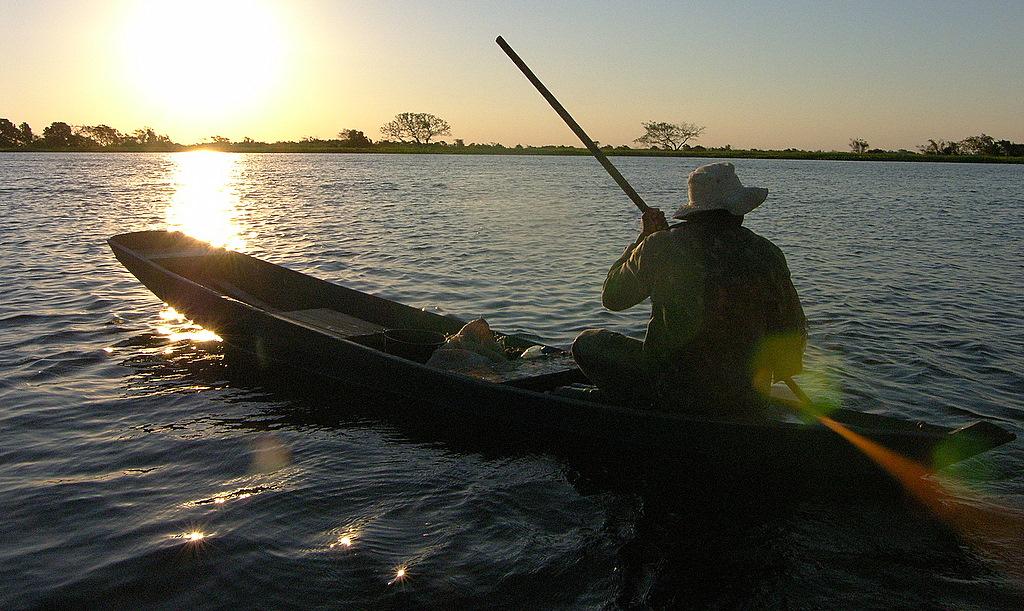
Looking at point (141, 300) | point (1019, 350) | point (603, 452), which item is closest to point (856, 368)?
point (1019, 350)

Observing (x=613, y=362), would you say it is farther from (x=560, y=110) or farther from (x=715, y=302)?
(x=560, y=110)

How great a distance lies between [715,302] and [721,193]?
2.12 feet

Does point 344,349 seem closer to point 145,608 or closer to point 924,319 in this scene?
point 145,608

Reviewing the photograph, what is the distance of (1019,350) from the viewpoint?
894 cm

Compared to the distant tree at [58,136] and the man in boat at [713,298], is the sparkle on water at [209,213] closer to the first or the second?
the man in boat at [713,298]

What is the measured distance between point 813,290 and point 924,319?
248 cm

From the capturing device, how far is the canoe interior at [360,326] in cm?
493

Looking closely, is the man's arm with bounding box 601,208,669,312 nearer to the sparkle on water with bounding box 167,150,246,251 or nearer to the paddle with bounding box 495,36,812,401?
the paddle with bounding box 495,36,812,401

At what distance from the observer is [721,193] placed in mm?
4484

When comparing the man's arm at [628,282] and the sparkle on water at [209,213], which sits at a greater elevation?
the man's arm at [628,282]

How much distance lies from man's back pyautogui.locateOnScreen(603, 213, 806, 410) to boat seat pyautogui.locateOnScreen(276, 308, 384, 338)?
452cm

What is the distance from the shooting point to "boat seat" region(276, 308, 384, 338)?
8.74m

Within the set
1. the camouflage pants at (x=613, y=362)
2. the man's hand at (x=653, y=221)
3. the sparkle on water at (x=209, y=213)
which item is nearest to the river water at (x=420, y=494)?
the camouflage pants at (x=613, y=362)

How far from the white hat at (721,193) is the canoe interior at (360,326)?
1.48 m
